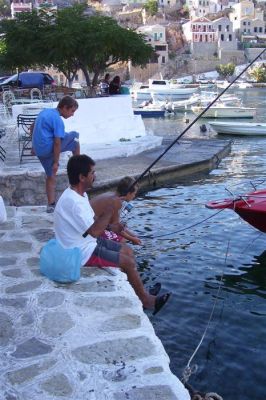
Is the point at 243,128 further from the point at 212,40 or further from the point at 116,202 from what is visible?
the point at 212,40

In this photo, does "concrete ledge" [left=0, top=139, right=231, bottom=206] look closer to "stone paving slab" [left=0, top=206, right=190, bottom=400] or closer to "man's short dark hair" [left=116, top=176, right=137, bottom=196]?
"man's short dark hair" [left=116, top=176, right=137, bottom=196]

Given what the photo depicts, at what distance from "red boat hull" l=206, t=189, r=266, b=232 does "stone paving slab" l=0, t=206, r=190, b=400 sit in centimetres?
405

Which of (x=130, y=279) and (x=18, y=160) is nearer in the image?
(x=130, y=279)

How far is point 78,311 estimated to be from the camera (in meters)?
4.45

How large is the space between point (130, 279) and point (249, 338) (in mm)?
1738

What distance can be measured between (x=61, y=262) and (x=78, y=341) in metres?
1.13

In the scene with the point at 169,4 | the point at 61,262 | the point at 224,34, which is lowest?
the point at 61,262

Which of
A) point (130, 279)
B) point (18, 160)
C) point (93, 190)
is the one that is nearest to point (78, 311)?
point (130, 279)

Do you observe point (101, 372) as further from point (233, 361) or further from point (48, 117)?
point (48, 117)

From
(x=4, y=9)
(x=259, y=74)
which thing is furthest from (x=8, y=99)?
(x=4, y=9)

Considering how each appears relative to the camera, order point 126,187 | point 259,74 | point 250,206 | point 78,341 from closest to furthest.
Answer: point 78,341 < point 126,187 < point 250,206 < point 259,74

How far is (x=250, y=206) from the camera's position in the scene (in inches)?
344

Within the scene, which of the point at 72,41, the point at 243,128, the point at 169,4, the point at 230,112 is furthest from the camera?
the point at 169,4

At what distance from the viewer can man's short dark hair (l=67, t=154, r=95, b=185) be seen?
16.4ft
